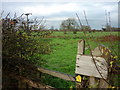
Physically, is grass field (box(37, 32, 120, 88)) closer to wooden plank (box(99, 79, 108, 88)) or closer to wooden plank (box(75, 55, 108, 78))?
wooden plank (box(75, 55, 108, 78))

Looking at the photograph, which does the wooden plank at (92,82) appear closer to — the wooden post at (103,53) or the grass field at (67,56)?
the wooden post at (103,53)

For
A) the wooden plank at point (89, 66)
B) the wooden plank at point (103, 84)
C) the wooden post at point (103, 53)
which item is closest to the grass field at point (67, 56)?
the wooden post at point (103, 53)

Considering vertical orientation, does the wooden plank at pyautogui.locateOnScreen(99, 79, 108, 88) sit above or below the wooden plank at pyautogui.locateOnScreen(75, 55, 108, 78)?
below

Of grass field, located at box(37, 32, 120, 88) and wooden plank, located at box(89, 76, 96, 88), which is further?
grass field, located at box(37, 32, 120, 88)

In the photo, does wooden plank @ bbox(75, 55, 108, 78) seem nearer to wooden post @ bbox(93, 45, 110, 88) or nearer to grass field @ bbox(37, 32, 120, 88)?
wooden post @ bbox(93, 45, 110, 88)

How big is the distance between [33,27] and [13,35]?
23.9 inches

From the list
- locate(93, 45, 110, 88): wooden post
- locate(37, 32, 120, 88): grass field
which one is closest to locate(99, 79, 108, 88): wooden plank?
locate(93, 45, 110, 88): wooden post

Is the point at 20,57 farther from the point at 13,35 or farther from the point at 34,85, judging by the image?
the point at 34,85

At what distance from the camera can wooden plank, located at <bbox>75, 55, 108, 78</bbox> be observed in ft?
4.92

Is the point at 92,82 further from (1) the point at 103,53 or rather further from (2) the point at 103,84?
(1) the point at 103,53

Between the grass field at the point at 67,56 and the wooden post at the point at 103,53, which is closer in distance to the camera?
the wooden post at the point at 103,53

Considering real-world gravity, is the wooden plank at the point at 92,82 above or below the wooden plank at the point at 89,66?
below

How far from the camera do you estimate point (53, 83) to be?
3123 millimetres

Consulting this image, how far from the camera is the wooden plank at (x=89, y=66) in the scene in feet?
4.92
